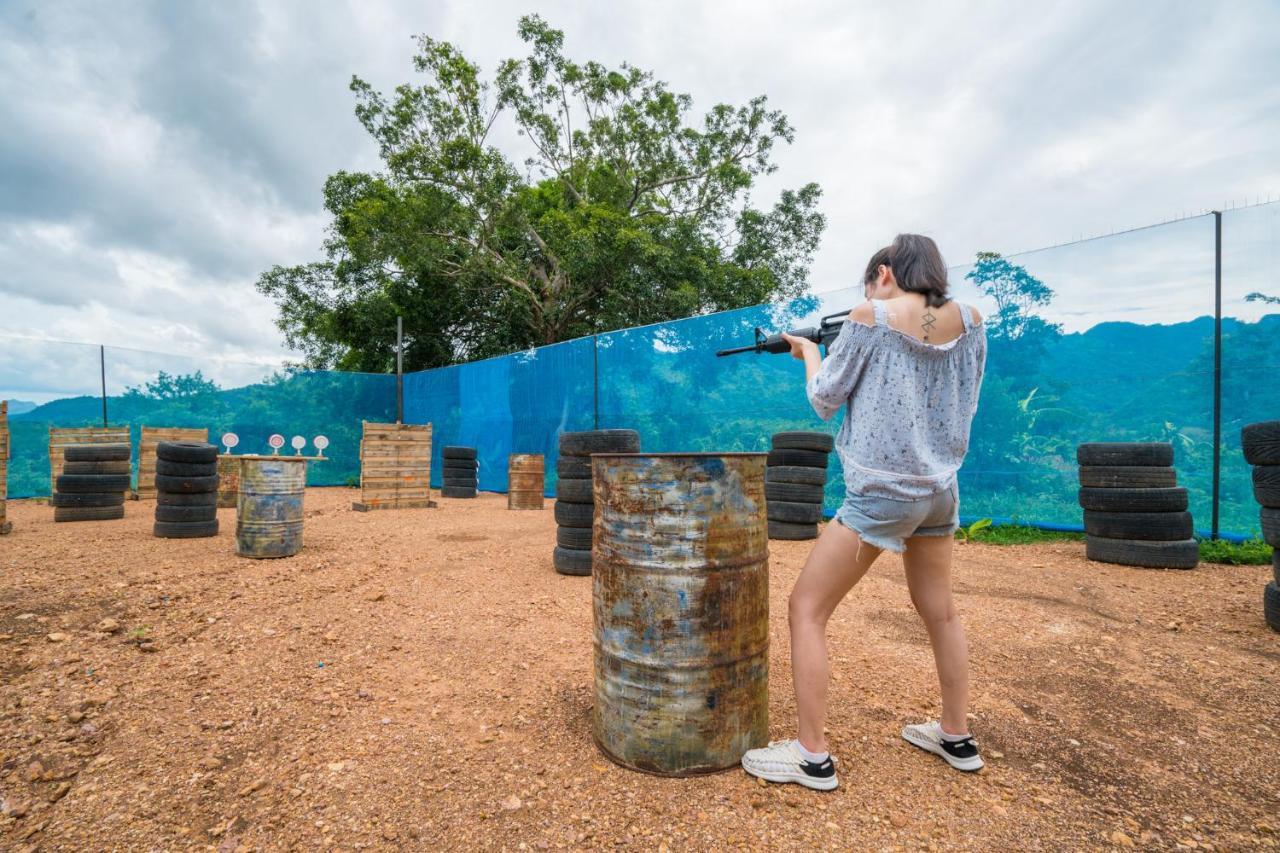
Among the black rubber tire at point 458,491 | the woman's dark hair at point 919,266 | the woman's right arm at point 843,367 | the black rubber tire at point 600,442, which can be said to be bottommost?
the black rubber tire at point 458,491

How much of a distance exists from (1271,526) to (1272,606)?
49 cm

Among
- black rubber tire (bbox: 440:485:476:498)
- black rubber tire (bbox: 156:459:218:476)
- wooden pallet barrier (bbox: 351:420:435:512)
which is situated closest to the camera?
black rubber tire (bbox: 156:459:218:476)

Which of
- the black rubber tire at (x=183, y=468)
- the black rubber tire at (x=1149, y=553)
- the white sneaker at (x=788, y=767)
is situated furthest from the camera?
the black rubber tire at (x=183, y=468)

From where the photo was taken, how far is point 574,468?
18.8 feet

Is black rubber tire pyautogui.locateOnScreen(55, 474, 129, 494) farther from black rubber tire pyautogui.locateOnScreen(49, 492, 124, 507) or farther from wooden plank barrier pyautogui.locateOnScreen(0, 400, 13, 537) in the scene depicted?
wooden plank barrier pyautogui.locateOnScreen(0, 400, 13, 537)

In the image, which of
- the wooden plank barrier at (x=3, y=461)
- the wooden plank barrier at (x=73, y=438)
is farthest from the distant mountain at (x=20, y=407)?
the wooden plank barrier at (x=3, y=461)

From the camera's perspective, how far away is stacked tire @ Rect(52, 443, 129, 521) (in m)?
8.77

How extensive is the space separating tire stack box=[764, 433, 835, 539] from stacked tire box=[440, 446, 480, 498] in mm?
8327

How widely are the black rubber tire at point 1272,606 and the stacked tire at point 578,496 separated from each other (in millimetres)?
4417

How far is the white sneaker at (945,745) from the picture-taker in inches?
86.9

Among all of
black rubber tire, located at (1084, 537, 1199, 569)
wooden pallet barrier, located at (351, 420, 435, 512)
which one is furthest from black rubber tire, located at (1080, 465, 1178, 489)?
wooden pallet barrier, located at (351, 420, 435, 512)

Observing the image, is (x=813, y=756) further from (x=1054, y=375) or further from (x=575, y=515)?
(x=1054, y=375)

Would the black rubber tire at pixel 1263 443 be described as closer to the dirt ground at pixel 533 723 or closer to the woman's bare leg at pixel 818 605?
the dirt ground at pixel 533 723

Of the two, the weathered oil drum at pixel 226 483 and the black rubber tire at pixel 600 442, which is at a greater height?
the black rubber tire at pixel 600 442
